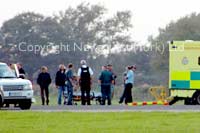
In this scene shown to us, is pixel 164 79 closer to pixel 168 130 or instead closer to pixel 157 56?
pixel 157 56

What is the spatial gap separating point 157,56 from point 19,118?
156ft

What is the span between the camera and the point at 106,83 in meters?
37.0

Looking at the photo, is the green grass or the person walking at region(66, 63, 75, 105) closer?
the green grass

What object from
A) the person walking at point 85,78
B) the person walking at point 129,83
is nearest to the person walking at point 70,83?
the person walking at point 85,78

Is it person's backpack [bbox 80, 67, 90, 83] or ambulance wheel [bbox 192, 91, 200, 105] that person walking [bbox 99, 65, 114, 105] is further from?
ambulance wheel [bbox 192, 91, 200, 105]

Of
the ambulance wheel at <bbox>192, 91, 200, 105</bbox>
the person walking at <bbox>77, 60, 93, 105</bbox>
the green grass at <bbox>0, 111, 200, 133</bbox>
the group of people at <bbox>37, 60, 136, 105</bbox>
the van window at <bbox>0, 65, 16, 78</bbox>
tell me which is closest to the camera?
the green grass at <bbox>0, 111, 200, 133</bbox>

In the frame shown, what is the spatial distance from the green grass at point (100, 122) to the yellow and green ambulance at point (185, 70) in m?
12.2

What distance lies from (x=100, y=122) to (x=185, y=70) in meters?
15.8

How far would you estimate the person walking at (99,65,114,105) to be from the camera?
3709 centimetres

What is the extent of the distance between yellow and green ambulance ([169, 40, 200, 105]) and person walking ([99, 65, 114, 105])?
2441 millimetres

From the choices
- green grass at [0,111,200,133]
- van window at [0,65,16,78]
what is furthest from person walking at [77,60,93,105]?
green grass at [0,111,200,133]

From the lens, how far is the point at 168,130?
19.6 m

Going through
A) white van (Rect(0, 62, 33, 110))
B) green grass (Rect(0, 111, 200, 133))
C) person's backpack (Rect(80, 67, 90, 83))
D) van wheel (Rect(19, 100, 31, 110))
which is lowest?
green grass (Rect(0, 111, 200, 133))

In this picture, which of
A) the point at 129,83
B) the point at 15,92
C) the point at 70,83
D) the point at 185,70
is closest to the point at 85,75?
the point at 70,83
